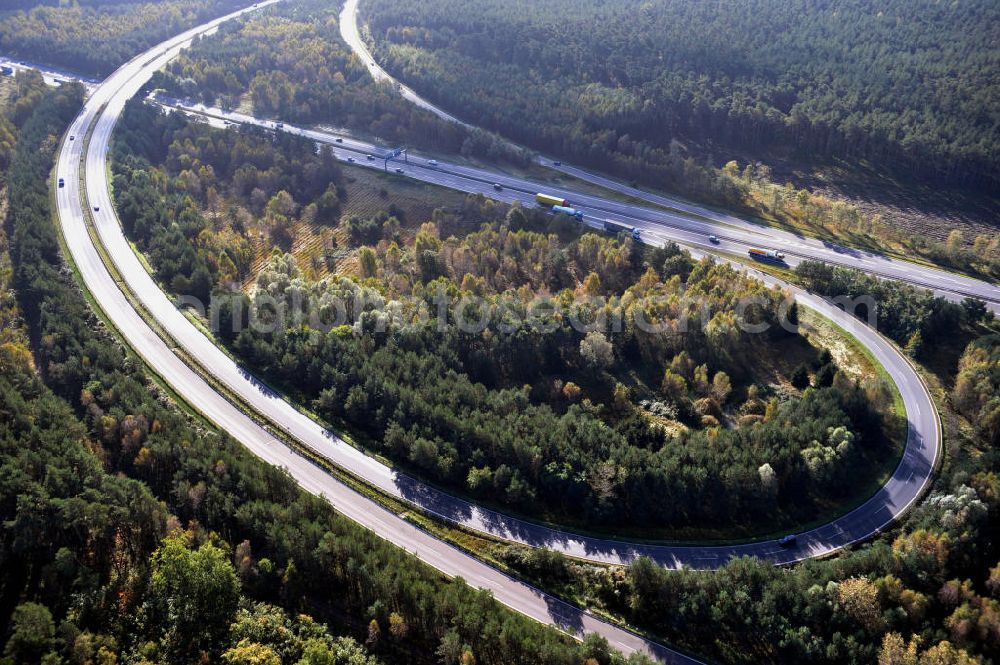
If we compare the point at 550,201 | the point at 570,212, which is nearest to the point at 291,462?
the point at 570,212

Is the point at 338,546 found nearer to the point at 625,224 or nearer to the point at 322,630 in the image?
the point at 322,630

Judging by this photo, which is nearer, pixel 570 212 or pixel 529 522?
pixel 529 522

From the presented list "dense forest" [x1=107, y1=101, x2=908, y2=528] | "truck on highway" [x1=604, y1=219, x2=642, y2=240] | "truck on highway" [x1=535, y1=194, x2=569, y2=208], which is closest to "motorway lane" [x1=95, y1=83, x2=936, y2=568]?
"dense forest" [x1=107, y1=101, x2=908, y2=528]

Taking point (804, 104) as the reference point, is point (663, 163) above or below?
below

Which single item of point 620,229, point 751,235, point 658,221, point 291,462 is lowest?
point 291,462

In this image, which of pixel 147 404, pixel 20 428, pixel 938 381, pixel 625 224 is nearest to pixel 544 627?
pixel 147 404

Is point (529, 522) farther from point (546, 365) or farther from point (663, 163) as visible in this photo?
point (663, 163)

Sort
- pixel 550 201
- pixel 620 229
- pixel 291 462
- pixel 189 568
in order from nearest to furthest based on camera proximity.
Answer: pixel 189 568 → pixel 291 462 → pixel 620 229 → pixel 550 201

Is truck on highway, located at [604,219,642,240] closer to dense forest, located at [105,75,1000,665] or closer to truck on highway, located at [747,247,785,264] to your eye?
dense forest, located at [105,75,1000,665]
